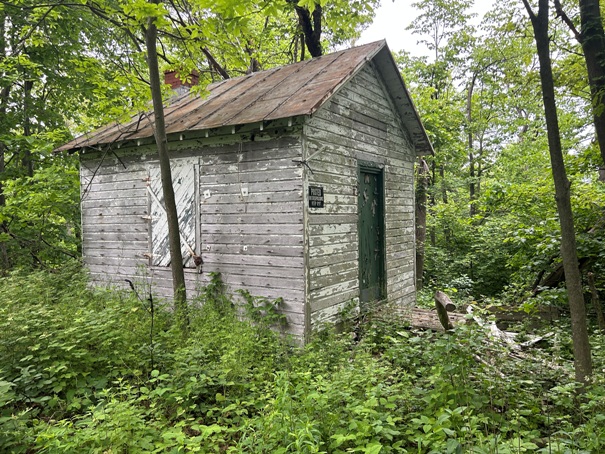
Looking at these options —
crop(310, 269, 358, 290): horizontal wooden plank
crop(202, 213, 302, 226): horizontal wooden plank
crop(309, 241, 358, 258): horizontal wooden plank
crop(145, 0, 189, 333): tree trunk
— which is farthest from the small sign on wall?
crop(145, 0, 189, 333): tree trunk

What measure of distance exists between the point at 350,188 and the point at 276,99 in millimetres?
2048

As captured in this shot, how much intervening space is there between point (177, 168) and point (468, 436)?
6.31 m

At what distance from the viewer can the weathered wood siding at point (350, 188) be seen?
6.06 meters

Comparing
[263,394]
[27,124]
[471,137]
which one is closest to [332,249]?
[263,394]

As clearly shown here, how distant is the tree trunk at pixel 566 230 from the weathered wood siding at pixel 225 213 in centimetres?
325

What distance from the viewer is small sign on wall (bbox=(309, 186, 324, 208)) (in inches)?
234

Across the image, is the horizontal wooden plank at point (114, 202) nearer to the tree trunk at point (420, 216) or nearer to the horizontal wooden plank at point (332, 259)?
the horizontal wooden plank at point (332, 259)

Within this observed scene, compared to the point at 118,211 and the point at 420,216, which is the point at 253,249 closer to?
the point at 118,211

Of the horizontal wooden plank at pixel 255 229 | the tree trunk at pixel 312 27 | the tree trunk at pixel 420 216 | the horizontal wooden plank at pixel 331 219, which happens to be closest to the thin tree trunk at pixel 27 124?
the horizontal wooden plank at pixel 255 229

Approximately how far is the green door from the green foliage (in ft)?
6.02

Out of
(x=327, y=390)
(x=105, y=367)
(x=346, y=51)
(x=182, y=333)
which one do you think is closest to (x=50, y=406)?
(x=105, y=367)

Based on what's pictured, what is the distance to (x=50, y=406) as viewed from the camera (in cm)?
370

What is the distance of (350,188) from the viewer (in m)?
6.98

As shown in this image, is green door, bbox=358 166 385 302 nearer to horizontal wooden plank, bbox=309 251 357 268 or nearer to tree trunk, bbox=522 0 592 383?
horizontal wooden plank, bbox=309 251 357 268
